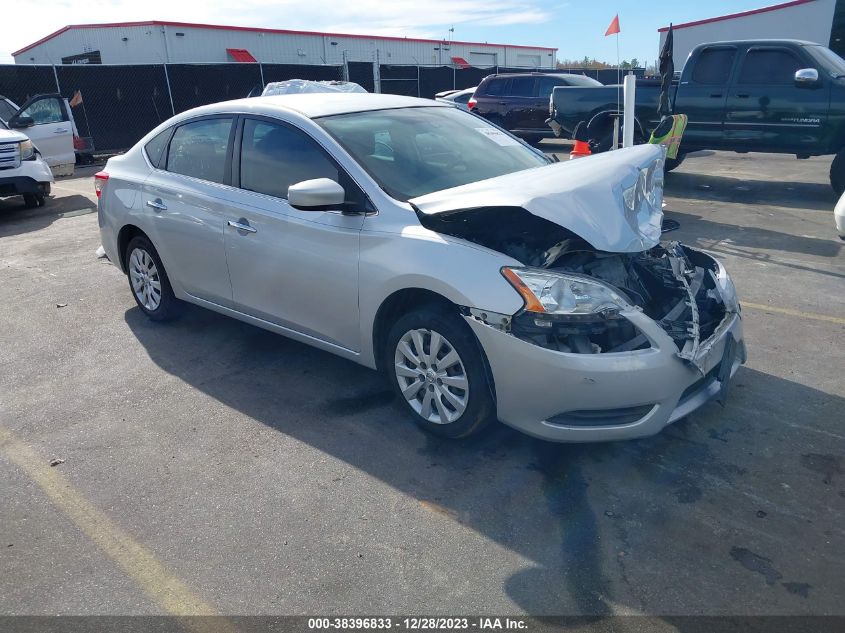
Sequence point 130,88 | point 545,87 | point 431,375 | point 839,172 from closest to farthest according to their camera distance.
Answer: point 431,375
point 839,172
point 545,87
point 130,88

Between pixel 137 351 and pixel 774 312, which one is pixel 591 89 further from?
pixel 137 351

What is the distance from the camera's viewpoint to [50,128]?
44.0 ft

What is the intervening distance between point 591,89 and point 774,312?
778 centimetres

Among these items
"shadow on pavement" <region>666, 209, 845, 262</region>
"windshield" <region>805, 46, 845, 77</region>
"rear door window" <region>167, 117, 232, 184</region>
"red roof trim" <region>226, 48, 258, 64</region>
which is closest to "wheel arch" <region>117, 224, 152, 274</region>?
"rear door window" <region>167, 117, 232, 184</region>

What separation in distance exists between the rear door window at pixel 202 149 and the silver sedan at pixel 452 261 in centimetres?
2

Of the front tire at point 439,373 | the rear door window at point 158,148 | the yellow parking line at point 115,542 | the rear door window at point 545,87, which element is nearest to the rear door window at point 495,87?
the rear door window at point 545,87

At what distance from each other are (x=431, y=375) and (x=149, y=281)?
2.96 metres

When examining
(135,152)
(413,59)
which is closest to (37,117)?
(135,152)

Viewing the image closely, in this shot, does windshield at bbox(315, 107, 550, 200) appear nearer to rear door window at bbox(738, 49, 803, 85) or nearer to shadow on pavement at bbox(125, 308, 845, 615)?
shadow on pavement at bbox(125, 308, 845, 615)

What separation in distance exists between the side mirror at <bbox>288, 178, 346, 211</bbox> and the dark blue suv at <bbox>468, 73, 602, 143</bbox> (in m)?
13.5

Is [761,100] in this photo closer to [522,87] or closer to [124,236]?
[522,87]

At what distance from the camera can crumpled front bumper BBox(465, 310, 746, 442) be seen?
3.13 metres

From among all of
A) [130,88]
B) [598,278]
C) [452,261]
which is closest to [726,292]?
[598,278]

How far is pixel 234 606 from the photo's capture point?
2646 millimetres
